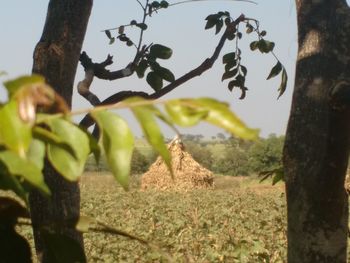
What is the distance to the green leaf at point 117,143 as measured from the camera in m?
Answer: 0.65

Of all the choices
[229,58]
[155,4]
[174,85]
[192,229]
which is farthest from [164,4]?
[192,229]

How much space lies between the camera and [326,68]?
1.74m

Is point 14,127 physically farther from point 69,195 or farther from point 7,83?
point 69,195

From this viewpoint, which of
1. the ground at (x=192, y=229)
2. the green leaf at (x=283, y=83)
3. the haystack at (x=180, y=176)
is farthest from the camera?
the haystack at (x=180, y=176)

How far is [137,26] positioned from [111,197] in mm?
15275

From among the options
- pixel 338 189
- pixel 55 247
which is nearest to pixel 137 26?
pixel 338 189

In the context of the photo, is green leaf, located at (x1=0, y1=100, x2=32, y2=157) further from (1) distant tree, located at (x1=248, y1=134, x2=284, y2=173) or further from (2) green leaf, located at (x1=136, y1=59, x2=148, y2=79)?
(1) distant tree, located at (x1=248, y1=134, x2=284, y2=173)

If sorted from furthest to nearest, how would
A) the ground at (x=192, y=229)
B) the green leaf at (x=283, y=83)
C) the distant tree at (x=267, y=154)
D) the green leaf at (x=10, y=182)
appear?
the distant tree at (x=267, y=154), the ground at (x=192, y=229), the green leaf at (x=283, y=83), the green leaf at (x=10, y=182)

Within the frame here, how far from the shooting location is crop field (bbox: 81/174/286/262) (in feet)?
15.9

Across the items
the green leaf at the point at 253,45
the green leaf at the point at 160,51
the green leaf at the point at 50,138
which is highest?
the green leaf at the point at 253,45

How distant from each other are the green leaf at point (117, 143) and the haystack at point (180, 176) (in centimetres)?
2460

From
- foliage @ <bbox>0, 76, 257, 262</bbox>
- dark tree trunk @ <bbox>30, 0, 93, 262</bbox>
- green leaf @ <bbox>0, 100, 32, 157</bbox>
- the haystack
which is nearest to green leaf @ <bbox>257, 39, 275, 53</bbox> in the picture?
dark tree trunk @ <bbox>30, 0, 93, 262</bbox>

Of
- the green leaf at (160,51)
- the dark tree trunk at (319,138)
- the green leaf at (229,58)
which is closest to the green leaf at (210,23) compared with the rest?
the green leaf at (229,58)

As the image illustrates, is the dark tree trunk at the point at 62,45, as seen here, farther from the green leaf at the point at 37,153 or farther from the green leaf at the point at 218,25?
the green leaf at the point at 37,153
